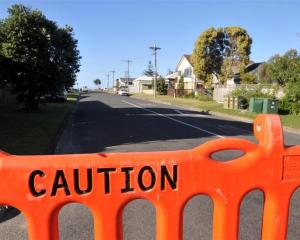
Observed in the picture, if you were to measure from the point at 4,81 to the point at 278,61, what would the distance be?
3307cm

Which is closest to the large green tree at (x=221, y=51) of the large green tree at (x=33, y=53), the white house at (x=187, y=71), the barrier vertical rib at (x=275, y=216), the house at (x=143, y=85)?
the white house at (x=187, y=71)

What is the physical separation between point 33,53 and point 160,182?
70.9 feet

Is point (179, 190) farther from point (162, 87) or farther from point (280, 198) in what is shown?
point (162, 87)

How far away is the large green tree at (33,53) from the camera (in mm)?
22828

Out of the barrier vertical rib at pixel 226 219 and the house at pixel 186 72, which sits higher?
the house at pixel 186 72

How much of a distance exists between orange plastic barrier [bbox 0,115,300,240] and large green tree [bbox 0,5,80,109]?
21266 mm

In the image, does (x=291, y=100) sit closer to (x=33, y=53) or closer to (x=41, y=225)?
(x=33, y=53)

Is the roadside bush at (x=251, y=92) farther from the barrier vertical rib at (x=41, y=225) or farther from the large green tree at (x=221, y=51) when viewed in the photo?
the barrier vertical rib at (x=41, y=225)

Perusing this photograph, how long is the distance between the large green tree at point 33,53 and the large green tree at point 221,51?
97.0 feet

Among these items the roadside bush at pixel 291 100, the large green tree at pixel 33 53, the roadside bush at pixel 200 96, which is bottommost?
the roadside bush at pixel 200 96

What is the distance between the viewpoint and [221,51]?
175 ft

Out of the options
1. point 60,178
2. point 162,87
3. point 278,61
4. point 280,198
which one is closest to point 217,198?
point 280,198

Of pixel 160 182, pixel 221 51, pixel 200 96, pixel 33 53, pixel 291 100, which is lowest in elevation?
pixel 200 96

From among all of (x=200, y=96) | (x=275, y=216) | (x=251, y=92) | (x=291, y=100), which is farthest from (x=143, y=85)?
(x=275, y=216)
